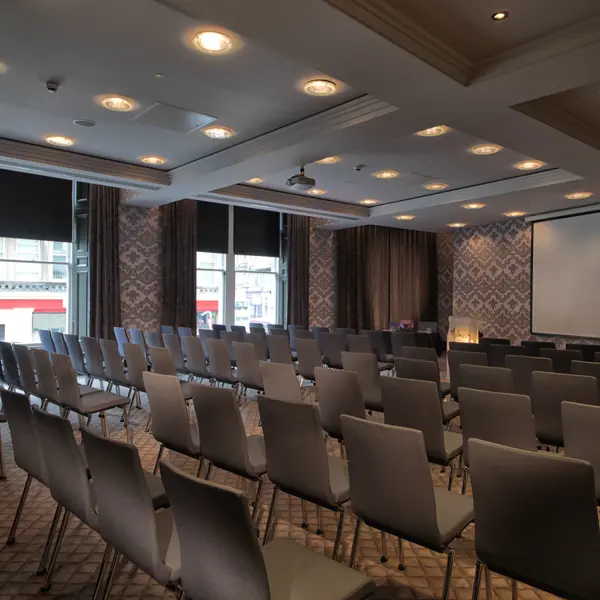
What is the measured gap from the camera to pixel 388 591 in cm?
248

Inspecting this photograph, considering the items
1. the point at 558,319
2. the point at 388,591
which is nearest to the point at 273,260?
the point at 558,319

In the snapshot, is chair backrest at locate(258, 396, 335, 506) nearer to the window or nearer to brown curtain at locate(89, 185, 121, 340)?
brown curtain at locate(89, 185, 121, 340)

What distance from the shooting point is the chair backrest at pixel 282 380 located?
13.4 feet

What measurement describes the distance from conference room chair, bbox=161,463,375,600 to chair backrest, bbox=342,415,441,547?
39 centimetres

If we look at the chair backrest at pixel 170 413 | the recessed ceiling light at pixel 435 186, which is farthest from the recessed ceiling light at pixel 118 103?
the recessed ceiling light at pixel 435 186

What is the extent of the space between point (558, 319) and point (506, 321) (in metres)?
1.40

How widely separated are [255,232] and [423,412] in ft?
30.4

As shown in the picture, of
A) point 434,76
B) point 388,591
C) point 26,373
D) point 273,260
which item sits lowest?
point 388,591

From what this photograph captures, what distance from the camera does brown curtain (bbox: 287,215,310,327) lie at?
12.2 metres

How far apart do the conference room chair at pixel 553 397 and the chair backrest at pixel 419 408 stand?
0.95 meters

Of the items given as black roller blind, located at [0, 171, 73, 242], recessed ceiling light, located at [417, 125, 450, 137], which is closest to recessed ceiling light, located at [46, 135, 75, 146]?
black roller blind, located at [0, 171, 73, 242]

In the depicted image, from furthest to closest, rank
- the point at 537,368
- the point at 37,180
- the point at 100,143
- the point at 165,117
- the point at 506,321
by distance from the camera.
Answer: the point at 506,321
the point at 37,180
the point at 100,143
the point at 165,117
the point at 537,368

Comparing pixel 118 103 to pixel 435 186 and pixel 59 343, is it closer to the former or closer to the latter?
pixel 59 343

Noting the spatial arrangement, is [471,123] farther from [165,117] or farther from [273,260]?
[273,260]
